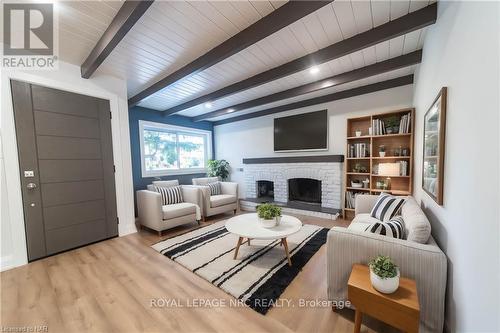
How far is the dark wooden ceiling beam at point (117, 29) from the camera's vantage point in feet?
4.80

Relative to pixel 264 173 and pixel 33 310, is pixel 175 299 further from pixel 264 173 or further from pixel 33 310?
pixel 264 173

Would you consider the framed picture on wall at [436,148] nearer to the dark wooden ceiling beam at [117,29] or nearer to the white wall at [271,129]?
the white wall at [271,129]

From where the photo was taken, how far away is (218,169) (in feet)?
17.5

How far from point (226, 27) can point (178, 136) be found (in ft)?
11.5

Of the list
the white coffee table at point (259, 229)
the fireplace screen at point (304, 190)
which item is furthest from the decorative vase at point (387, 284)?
the fireplace screen at point (304, 190)

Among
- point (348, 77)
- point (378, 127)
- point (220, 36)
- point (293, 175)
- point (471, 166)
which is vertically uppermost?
point (220, 36)

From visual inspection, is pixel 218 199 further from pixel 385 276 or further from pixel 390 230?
pixel 385 276

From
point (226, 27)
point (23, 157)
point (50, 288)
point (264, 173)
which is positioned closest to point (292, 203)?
point (264, 173)

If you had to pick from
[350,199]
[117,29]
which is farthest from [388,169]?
[117,29]

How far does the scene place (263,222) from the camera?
2.21 metres

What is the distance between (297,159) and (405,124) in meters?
1.92

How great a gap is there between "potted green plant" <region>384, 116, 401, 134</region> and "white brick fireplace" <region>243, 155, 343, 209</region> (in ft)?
3.11

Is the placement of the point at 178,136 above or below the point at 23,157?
above

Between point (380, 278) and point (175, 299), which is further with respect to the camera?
point (175, 299)
